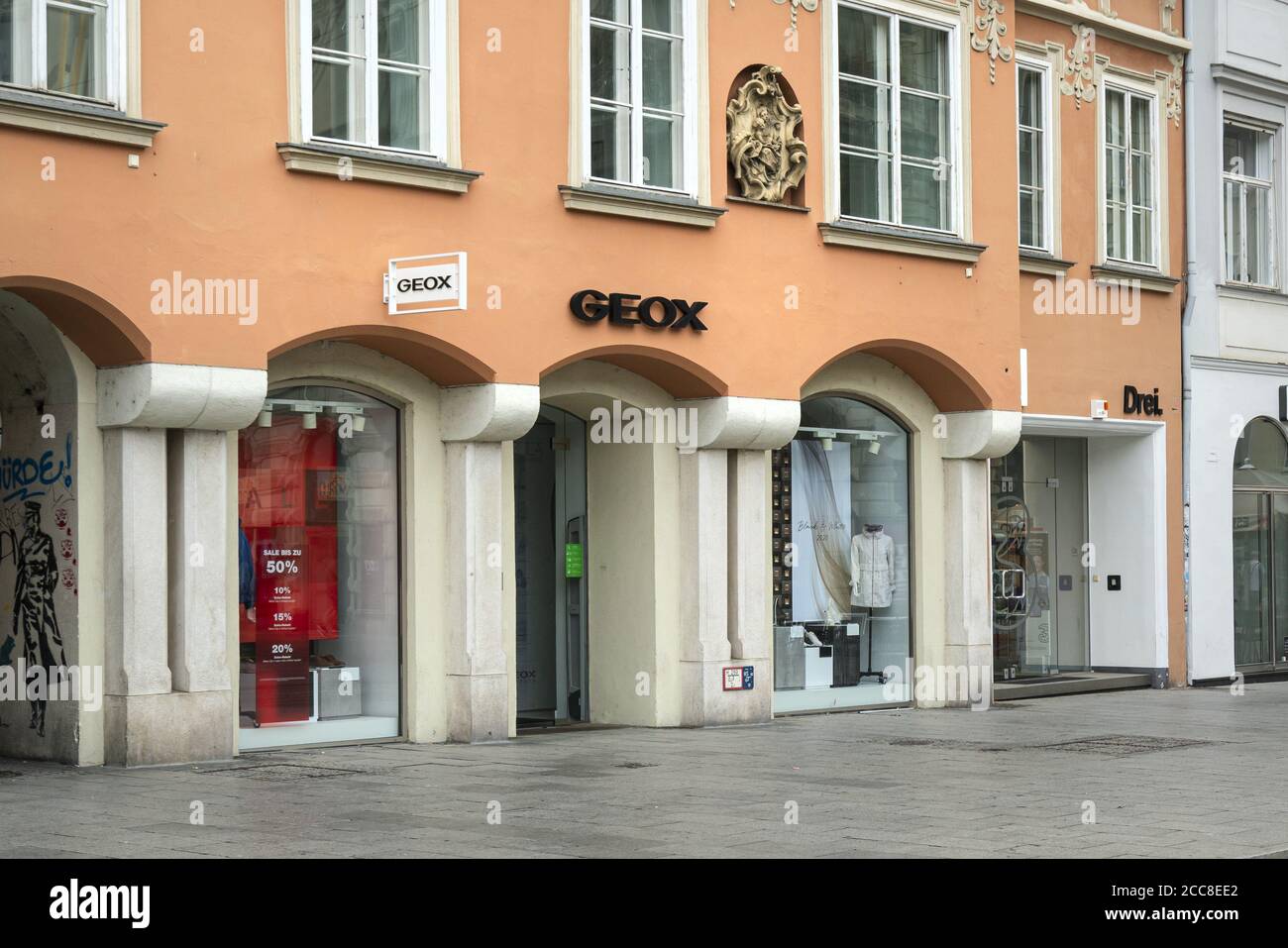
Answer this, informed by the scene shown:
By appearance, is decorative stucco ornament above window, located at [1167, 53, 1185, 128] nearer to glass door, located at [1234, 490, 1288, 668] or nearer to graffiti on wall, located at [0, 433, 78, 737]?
glass door, located at [1234, 490, 1288, 668]

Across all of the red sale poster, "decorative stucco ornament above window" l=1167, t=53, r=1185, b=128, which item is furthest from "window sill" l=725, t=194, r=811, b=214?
"decorative stucco ornament above window" l=1167, t=53, r=1185, b=128

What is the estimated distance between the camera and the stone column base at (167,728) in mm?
13078

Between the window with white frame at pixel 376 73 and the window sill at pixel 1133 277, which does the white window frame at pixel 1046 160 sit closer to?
the window sill at pixel 1133 277

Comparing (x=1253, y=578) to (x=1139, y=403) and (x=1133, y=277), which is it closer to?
(x=1139, y=403)

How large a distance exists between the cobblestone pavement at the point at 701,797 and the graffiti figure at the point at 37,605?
72 cm

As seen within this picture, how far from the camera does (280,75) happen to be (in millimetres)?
13914

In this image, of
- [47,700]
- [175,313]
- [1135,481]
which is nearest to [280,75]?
[175,313]

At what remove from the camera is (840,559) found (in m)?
19.3

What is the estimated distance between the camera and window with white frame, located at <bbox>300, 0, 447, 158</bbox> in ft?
46.9

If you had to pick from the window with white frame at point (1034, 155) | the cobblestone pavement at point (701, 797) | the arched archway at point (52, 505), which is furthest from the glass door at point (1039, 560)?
the arched archway at point (52, 505)

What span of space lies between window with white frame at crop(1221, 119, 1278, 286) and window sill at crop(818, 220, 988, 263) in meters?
5.71

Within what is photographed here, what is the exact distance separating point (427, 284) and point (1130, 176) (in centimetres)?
1100

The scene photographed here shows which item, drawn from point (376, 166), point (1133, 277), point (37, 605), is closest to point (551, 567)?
point (376, 166)
